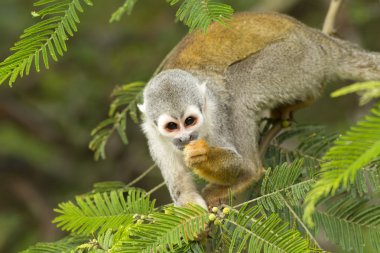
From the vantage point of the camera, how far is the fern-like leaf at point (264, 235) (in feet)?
8.32

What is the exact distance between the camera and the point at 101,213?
3154 mm

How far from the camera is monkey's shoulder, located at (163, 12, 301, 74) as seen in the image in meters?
4.62

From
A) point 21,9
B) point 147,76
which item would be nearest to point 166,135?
point 147,76

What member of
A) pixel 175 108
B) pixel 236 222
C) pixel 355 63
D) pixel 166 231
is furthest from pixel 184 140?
pixel 355 63

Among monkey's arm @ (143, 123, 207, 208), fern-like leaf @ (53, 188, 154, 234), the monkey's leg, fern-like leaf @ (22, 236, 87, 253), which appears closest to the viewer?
fern-like leaf @ (53, 188, 154, 234)

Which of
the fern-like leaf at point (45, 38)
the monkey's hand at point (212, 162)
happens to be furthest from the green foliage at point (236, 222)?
the fern-like leaf at point (45, 38)

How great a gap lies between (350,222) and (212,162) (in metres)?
0.97

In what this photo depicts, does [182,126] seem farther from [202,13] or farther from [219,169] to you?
[202,13]

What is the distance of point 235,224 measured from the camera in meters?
2.81

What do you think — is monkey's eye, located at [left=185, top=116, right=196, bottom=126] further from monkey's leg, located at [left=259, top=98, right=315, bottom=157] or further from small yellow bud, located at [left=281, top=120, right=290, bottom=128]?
small yellow bud, located at [left=281, top=120, right=290, bottom=128]

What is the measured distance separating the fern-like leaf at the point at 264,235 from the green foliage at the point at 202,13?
933mm

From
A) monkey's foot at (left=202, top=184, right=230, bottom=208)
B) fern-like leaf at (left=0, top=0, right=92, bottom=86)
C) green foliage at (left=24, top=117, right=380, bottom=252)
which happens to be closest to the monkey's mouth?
monkey's foot at (left=202, top=184, right=230, bottom=208)

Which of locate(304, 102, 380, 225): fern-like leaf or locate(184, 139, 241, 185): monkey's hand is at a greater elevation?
locate(184, 139, 241, 185): monkey's hand

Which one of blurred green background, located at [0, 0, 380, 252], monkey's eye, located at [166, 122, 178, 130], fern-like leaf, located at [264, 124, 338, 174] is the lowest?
fern-like leaf, located at [264, 124, 338, 174]
